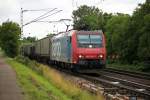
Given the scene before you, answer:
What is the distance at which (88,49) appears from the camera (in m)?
33.3

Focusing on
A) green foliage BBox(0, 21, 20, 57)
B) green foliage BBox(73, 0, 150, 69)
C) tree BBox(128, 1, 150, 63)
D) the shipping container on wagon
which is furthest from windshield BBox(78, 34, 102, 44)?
green foliage BBox(0, 21, 20, 57)

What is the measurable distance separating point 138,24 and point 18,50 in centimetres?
2075

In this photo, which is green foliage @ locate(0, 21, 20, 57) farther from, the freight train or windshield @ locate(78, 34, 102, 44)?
windshield @ locate(78, 34, 102, 44)

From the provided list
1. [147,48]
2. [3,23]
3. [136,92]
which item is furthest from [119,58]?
[136,92]

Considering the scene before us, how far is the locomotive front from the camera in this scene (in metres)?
32.9

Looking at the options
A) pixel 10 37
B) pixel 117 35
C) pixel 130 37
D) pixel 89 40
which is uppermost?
pixel 10 37

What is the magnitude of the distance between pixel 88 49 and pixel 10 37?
29166 mm

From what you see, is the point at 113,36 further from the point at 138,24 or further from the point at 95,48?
the point at 95,48

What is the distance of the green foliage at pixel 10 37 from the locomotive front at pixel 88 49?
27816 mm

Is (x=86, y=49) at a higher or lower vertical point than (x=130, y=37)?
lower

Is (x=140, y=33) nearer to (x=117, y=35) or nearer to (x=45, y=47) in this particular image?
(x=117, y=35)

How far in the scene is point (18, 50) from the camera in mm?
62031

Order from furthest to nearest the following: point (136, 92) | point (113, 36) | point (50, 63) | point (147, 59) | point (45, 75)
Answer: point (113, 36) → point (50, 63) → point (147, 59) → point (45, 75) → point (136, 92)

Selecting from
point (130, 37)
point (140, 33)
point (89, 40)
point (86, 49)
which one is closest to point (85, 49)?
point (86, 49)
